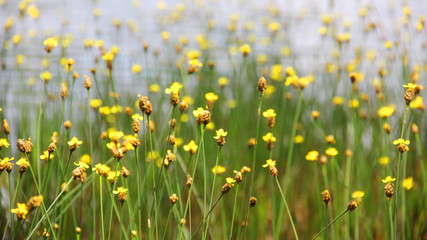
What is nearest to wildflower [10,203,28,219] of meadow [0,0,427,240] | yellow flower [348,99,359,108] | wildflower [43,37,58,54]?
meadow [0,0,427,240]

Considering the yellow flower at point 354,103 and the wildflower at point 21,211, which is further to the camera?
the yellow flower at point 354,103

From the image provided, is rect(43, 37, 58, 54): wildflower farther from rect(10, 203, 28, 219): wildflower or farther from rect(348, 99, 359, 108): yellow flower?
rect(348, 99, 359, 108): yellow flower

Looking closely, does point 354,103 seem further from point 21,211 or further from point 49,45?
point 21,211

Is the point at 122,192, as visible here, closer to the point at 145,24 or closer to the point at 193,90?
the point at 193,90

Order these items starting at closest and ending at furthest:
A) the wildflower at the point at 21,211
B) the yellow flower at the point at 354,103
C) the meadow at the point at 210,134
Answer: the wildflower at the point at 21,211 < the meadow at the point at 210,134 < the yellow flower at the point at 354,103

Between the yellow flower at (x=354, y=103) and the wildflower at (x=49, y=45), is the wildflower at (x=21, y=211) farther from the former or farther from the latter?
the yellow flower at (x=354, y=103)

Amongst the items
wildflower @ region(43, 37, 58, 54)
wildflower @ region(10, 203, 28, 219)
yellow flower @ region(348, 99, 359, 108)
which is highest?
wildflower @ region(43, 37, 58, 54)

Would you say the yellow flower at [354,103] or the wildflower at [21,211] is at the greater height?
the yellow flower at [354,103]

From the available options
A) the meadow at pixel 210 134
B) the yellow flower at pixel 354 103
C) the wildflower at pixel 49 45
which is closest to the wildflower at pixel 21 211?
the meadow at pixel 210 134

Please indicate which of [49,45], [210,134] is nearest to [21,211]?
[49,45]
